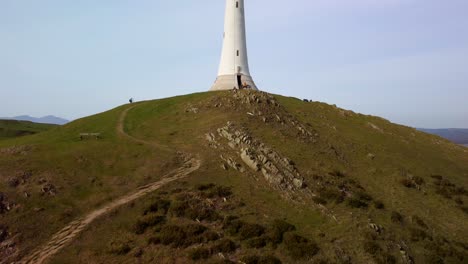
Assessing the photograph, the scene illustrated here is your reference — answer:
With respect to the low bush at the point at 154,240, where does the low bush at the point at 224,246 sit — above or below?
below

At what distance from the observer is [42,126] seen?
78.6 m

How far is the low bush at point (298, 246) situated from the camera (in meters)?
23.4

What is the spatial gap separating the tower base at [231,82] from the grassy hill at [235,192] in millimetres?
13529

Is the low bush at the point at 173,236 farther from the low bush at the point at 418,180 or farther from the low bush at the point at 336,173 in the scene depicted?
the low bush at the point at 418,180

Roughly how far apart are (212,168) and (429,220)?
2016 centimetres

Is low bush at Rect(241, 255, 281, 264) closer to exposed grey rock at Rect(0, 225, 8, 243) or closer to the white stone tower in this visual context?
exposed grey rock at Rect(0, 225, 8, 243)

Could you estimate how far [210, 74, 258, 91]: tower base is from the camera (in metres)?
66.1

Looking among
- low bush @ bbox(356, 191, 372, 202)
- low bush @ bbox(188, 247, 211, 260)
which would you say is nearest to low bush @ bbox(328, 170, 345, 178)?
low bush @ bbox(356, 191, 372, 202)

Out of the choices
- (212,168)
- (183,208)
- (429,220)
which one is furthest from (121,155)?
(429,220)

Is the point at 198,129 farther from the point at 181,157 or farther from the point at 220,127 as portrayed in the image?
the point at 181,157

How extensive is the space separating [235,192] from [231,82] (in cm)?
3797

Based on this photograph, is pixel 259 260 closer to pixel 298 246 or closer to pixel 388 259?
pixel 298 246

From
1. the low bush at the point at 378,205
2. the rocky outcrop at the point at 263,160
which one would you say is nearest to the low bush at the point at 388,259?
the low bush at the point at 378,205

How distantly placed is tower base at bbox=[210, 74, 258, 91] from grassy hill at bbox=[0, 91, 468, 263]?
1353cm
